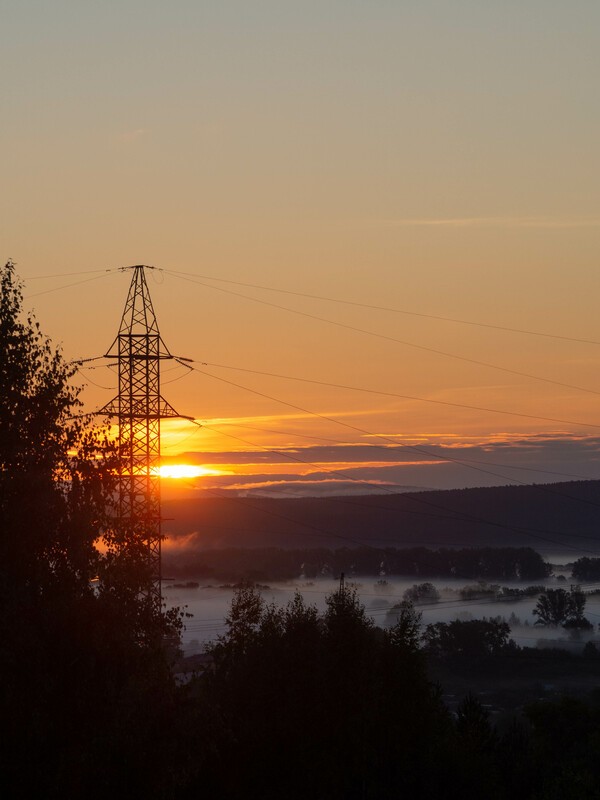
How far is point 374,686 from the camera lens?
197 feet

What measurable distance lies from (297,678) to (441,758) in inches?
550

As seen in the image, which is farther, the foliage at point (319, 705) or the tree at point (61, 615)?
the foliage at point (319, 705)

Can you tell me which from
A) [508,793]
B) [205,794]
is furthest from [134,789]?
A: [508,793]

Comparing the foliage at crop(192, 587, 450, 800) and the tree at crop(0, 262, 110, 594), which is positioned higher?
the tree at crop(0, 262, 110, 594)

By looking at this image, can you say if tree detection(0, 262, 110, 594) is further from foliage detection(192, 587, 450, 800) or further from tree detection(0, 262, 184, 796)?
foliage detection(192, 587, 450, 800)

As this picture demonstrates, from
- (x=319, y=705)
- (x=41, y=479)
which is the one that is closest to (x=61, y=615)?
(x=41, y=479)

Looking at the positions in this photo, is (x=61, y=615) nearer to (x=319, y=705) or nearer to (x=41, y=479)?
(x=41, y=479)

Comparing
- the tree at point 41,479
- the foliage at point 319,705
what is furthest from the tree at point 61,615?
the foliage at point 319,705

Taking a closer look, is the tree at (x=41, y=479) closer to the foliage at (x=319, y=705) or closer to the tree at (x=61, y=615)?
the tree at (x=61, y=615)

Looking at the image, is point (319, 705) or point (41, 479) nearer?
point (41, 479)

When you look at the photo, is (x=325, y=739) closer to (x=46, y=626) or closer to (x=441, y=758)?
(x=441, y=758)

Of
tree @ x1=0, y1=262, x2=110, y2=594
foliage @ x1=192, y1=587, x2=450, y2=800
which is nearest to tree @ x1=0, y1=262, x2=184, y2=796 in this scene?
tree @ x1=0, y1=262, x2=110, y2=594

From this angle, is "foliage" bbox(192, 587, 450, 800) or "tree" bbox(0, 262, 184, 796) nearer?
"tree" bbox(0, 262, 184, 796)

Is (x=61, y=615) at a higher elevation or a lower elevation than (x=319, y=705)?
higher
